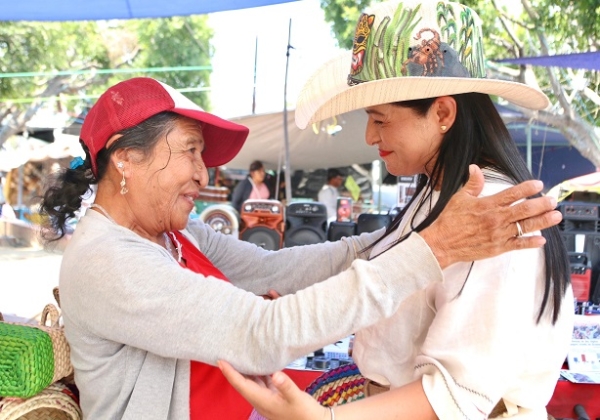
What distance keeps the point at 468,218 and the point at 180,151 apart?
817mm

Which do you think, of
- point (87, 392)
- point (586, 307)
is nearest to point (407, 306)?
point (87, 392)

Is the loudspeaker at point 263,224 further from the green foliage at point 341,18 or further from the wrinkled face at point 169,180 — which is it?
the green foliage at point 341,18

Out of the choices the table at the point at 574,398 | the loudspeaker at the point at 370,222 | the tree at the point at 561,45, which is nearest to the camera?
the table at the point at 574,398

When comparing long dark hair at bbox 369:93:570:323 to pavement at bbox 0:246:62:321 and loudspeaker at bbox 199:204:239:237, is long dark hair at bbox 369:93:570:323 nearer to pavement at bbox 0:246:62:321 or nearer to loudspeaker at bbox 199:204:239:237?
pavement at bbox 0:246:62:321

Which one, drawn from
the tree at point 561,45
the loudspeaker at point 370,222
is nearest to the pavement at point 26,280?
the loudspeaker at point 370,222

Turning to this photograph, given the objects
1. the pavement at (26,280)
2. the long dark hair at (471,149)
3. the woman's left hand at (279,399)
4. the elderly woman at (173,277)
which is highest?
the long dark hair at (471,149)

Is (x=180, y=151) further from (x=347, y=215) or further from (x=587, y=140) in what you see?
(x=587, y=140)

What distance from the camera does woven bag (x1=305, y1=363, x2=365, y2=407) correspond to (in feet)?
5.53

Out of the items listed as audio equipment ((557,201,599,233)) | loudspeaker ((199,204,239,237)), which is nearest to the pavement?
loudspeaker ((199,204,239,237))

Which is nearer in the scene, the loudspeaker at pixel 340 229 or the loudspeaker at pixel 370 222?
the loudspeaker at pixel 370 222

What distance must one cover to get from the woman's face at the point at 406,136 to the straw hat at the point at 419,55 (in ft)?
0.16

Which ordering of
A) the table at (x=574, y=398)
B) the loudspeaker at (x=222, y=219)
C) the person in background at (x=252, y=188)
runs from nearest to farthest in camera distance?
the table at (x=574, y=398) → the loudspeaker at (x=222, y=219) → the person in background at (x=252, y=188)

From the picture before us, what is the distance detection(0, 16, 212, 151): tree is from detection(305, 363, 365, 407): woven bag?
12.0 metres

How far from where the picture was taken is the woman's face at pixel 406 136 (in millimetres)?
1381
